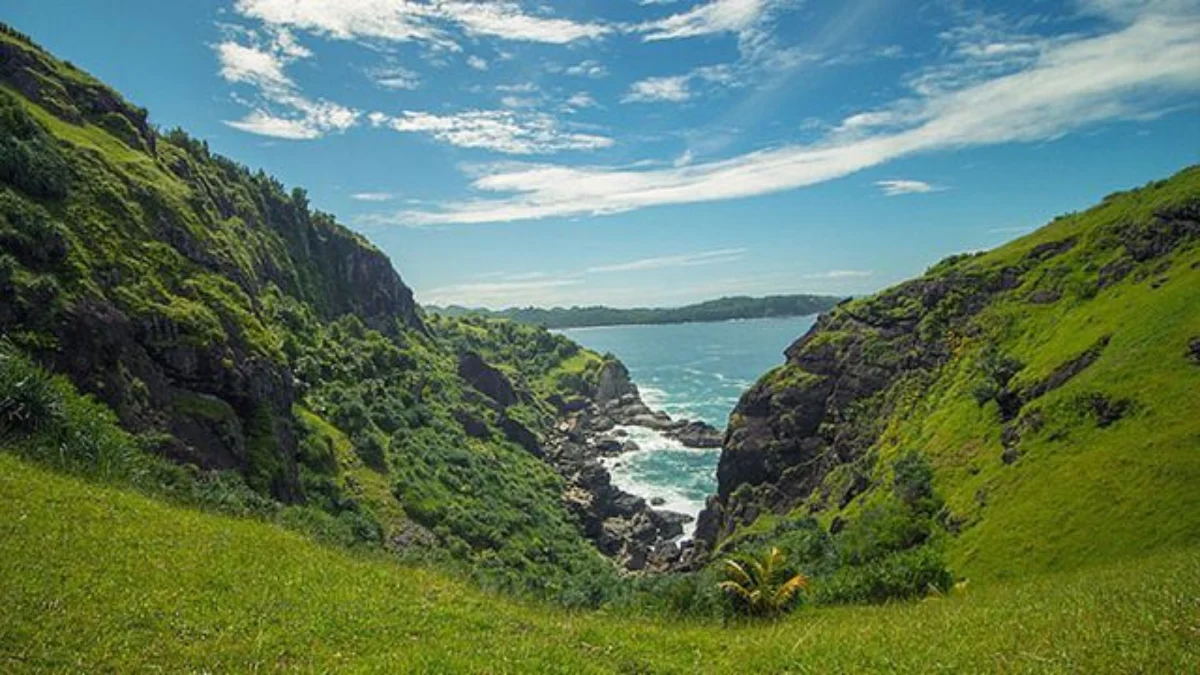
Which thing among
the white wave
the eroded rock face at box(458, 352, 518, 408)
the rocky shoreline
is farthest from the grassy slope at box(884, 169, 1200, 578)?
the eroded rock face at box(458, 352, 518, 408)

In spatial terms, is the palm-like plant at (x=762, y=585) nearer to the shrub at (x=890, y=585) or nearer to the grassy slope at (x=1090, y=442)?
the shrub at (x=890, y=585)

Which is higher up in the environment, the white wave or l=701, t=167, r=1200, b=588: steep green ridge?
l=701, t=167, r=1200, b=588: steep green ridge

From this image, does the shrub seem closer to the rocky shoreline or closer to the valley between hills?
the valley between hills

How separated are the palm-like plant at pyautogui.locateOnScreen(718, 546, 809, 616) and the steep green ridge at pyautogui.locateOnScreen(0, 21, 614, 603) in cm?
1047

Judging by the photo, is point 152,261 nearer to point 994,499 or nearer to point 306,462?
A: point 306,462

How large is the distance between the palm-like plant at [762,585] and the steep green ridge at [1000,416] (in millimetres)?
3015

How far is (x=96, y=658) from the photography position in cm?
1285

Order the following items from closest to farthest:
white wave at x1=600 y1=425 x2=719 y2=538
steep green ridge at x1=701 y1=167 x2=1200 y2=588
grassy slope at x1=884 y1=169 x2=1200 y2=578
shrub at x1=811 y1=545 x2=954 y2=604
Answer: shrub at x1=811 y1=545 x2=954 y2=604 → grassy slope at x1=884 y1=169 x2=1200 y2=578 → steep green ridge at x1=701 y1=167 x2=1200 y2=588 → white wave at x1=600 y1=425 x2=719 y2=538

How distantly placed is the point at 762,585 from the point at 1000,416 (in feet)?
127

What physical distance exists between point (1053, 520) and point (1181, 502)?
22.3 ft

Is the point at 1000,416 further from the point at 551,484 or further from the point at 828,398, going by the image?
the point at 551,484

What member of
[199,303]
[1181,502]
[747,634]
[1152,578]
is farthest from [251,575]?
[199,303]

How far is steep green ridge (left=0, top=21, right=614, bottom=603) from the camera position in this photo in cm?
3894

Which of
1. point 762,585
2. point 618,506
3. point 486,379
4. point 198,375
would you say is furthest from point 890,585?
point 486,379
